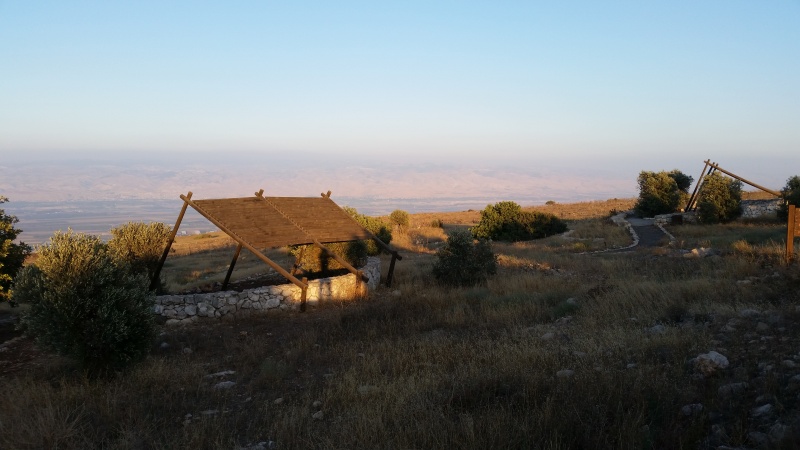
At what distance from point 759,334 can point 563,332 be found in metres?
2.55

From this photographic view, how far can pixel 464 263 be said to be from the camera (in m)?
14.9

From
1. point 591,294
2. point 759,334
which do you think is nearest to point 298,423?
point 759,334

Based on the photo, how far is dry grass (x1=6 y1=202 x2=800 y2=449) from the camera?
4.73 metres

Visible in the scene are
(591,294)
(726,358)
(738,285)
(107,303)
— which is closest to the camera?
(726,358)

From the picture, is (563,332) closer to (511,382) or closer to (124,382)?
(511,382)

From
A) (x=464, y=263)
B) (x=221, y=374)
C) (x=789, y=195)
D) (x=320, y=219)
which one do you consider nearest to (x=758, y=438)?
(x=221, y=374)

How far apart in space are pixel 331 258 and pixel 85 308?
385 inches

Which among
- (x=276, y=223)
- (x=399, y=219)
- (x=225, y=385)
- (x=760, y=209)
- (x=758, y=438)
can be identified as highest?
(x=276, y=223)

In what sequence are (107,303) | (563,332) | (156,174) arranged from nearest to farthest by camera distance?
(107,303)
(563,332)
(156,174)

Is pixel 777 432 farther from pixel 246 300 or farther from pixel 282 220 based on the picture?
pixel 282 220

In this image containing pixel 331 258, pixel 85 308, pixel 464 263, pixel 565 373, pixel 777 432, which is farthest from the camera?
pixel 331 258

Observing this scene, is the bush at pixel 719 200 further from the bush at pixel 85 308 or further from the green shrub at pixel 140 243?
the bush at pixel 85 308

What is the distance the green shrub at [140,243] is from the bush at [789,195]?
23.9 metres

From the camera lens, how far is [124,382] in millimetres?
7246
